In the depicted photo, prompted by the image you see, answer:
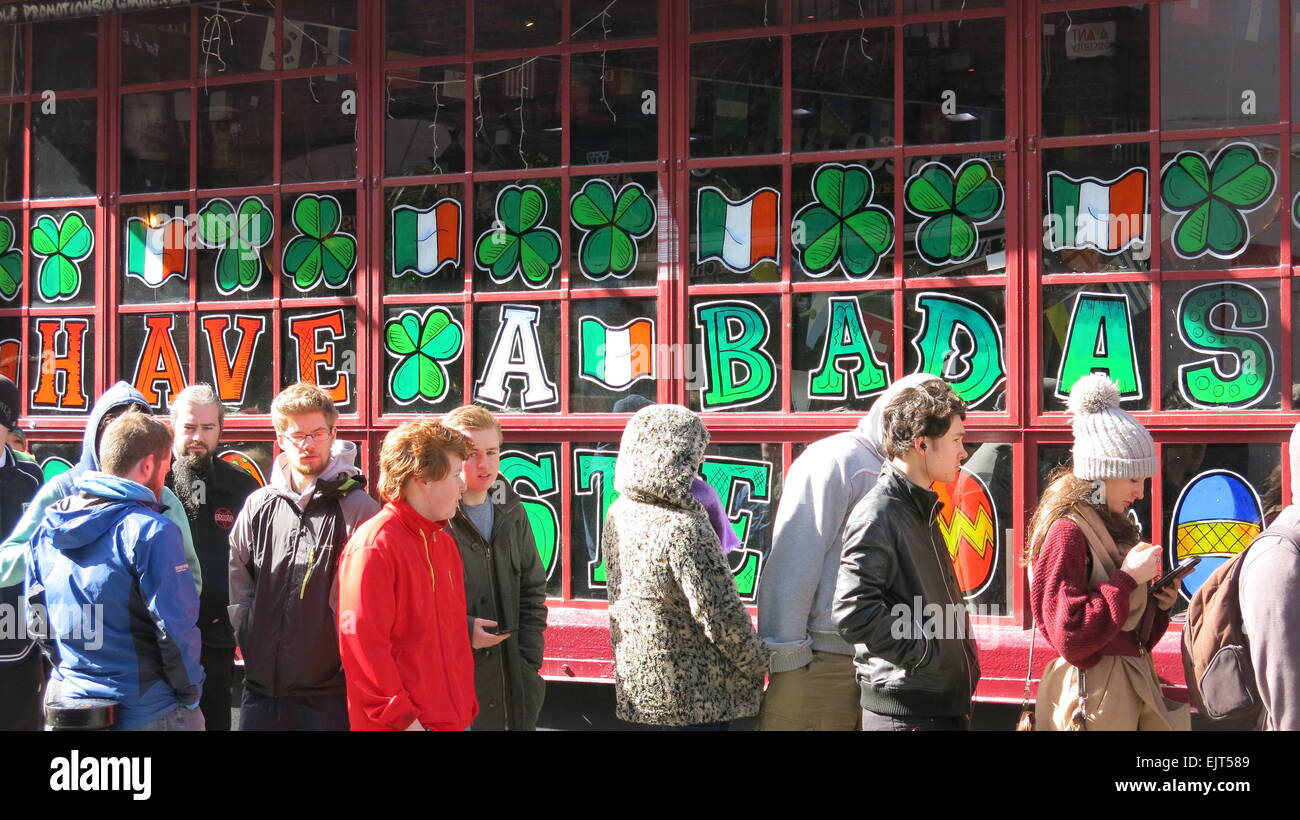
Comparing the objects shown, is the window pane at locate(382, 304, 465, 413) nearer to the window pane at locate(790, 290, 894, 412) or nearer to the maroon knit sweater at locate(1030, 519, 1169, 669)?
the window pane at locate(790, 290, 894, 412)

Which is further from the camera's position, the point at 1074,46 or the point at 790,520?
the point at 1074,46

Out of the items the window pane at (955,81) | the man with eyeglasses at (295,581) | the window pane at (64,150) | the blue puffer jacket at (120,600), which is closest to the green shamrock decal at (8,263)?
the window pane at (64,150)

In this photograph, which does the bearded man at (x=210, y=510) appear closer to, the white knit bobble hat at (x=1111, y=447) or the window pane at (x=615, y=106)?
the window pane at (x=615, y=106)

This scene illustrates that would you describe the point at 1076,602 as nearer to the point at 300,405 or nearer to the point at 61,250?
the point at 300,405

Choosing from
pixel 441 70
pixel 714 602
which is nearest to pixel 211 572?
pixel 714 602

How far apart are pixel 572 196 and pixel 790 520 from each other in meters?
3.33

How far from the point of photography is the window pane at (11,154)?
851 cm

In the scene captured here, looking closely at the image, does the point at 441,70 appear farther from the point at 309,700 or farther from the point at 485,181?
the point at 309,700

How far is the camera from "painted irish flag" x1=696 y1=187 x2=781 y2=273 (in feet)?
23.0

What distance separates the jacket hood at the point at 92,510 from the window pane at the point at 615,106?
365 cm

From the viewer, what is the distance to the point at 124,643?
4305 mm

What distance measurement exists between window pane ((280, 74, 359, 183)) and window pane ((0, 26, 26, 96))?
1.95 meters

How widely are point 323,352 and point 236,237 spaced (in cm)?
94

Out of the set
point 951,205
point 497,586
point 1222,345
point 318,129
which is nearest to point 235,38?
point 318,129
